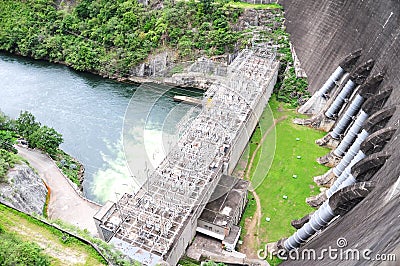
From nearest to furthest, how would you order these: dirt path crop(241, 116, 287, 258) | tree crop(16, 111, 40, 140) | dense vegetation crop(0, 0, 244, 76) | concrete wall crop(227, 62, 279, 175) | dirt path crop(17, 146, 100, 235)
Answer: dirt path crop(241, 116, 287, 258) < dirt path crop(17, 146, 100, 235) < concrete wall crop(227, 62, 279, 175) < tree crop(16, 111, 40, 140) < dense vegetation crop(0, 0, 244, 76)

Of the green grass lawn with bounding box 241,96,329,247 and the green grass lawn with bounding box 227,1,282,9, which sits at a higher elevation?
the green grass lawn with bounding box 227,1,282,9

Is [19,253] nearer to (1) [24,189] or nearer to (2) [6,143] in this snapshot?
(1) [24,189]

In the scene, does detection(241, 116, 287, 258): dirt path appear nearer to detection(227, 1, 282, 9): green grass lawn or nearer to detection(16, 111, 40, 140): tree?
detection(16, 111, 40, 140): tree

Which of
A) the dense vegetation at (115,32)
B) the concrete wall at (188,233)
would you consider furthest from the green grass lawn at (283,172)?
the dense vegetation at (115,32)

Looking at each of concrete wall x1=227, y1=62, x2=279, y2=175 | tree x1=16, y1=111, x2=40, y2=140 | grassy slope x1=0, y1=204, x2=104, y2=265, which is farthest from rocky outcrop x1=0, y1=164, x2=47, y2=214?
concrete wall x1=227, y1=62, x2=279, y2=175

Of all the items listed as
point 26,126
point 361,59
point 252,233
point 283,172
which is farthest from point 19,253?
point 361,59
